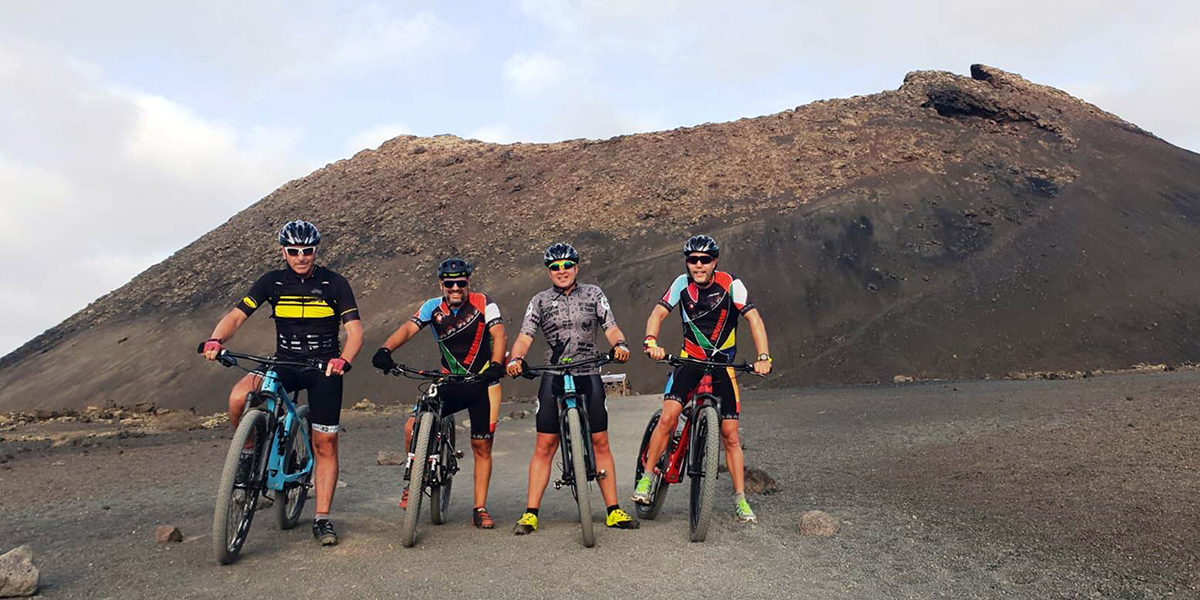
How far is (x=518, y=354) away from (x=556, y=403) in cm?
49

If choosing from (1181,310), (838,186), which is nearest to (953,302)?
(1181,310)

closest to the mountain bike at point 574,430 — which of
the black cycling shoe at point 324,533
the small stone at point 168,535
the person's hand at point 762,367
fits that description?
the person's hand at point 762,367

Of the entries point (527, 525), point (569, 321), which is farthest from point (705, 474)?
point (569, 321)

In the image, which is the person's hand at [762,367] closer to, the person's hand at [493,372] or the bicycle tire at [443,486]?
the person's hand at [493,372]

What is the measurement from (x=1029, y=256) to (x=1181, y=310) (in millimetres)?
6420

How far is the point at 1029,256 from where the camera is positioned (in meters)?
38.4

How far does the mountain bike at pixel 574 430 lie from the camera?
6.00m

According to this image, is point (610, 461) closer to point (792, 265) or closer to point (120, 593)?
point (120, 593)

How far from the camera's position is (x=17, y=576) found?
15.6 ft

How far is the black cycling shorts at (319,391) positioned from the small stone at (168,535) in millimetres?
1376

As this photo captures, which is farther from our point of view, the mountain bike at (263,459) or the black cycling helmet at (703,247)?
the black cycling helmet at (703,247)

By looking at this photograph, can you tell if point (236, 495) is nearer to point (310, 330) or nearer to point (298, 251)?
point (310, 330)

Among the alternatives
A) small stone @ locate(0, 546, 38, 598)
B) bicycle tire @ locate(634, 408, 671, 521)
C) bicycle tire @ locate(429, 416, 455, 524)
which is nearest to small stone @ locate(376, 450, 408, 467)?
bicycle tire @ locate(429, 416, 455, 524)

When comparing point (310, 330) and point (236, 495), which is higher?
point (310, 330)
